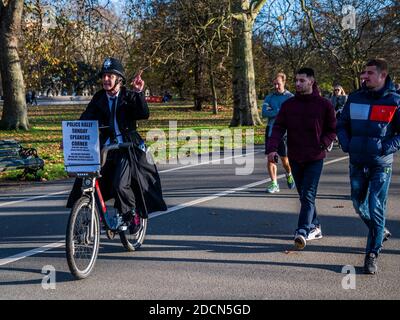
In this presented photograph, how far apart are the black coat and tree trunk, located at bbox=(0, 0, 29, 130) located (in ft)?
64.3

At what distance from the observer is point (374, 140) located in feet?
19.3

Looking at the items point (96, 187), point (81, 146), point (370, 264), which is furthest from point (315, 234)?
point (81, 146)

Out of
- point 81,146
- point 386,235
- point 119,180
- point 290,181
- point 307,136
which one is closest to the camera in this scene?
point 81,146

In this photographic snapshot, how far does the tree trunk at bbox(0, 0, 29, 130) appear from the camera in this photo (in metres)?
24.3

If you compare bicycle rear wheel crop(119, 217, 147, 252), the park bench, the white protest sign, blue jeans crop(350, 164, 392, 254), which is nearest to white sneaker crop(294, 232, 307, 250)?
blue jeans crop(350, 164, 392, 254)

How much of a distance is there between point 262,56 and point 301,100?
164 feet

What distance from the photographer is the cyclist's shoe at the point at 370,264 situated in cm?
571

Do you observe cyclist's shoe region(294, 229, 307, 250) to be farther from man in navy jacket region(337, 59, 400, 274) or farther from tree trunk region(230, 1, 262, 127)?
tree trunk region(230, 1, 262, 127)

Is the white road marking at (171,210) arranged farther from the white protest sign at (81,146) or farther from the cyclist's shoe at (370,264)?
the cyclist's shoe at (370,264)

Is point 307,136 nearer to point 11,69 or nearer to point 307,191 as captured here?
point 307,191

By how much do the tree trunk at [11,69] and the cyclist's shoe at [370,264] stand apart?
21.4 meters

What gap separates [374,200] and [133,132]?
2.73 m
